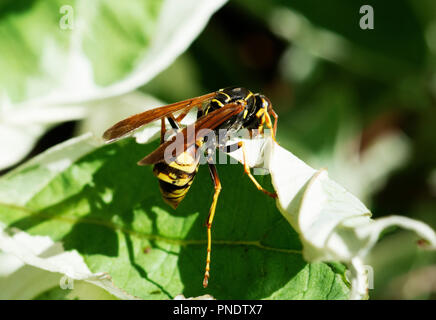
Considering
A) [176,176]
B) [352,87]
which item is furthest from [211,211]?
[352,87]

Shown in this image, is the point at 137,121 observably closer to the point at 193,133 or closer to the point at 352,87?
the point at 193,133

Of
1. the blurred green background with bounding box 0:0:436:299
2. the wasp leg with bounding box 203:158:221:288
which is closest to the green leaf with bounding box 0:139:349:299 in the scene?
the wasp leg with bounding box 203:158:221:288

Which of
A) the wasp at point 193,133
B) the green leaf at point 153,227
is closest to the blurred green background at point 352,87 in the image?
the wasp at point 193,133

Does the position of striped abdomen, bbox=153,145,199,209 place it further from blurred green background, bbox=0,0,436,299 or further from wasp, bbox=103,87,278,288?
blurred green background, bbox=0,0,436,299

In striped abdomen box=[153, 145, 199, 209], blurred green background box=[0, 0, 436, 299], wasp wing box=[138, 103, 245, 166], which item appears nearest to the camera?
wasp wing box=[138, 103, 245, 166]
